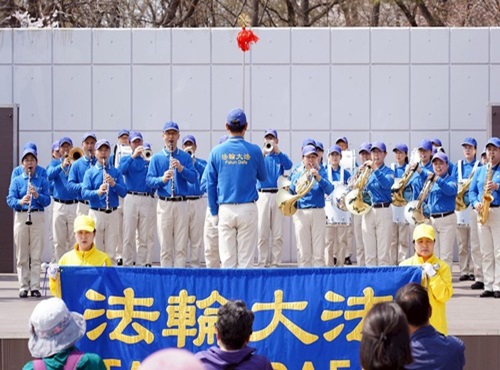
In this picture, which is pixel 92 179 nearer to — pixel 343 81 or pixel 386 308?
pixel 343 81

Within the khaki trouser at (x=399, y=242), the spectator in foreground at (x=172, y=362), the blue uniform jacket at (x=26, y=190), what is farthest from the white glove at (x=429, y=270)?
the khaki trouser at (x=399, y=242)

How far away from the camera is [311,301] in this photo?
9672 millimetres

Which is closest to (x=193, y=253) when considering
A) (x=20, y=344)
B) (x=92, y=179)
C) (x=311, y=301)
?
(x=92, y=179)

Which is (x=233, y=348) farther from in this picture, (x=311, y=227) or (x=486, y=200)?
(x=311, y=227)

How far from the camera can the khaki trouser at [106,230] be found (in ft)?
53.3

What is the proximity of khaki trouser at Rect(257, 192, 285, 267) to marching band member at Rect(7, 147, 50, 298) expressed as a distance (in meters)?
3.34

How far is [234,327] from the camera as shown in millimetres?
6648

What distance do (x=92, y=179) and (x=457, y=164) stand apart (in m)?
5.32

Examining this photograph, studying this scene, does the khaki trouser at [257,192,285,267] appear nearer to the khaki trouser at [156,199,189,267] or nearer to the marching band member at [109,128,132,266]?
the khaki trouser at [156,199,189,267]

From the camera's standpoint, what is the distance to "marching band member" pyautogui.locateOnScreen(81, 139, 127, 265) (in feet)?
52.3

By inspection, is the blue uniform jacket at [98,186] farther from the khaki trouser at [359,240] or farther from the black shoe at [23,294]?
the khaki trouser at [359,240]

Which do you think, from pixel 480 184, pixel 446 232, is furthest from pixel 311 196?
pixel 480 184

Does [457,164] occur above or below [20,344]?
above

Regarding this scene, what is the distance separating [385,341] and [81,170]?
38.0ft
